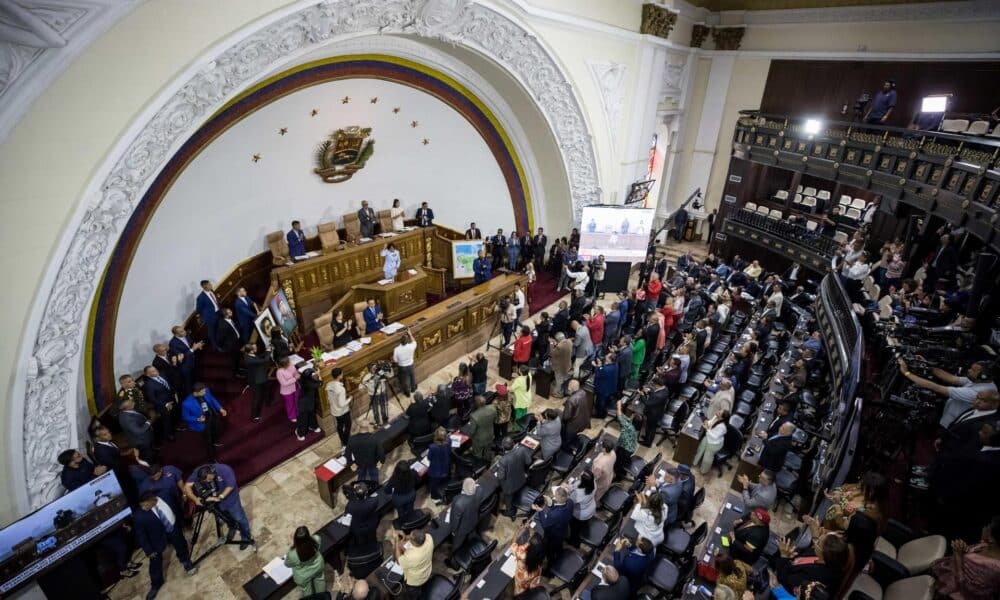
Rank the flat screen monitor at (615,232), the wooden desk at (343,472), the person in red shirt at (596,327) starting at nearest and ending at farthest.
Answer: the wooden desk at (343,472) → the person in red shirt at (596,327) → the flat screen monitor at (615,232)

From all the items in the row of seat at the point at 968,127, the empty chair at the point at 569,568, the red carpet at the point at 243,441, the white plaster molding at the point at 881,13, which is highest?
the white plaster molding at the point at 881,13

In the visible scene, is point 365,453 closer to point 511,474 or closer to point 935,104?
point 511,474

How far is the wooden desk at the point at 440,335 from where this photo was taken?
795 centimetres

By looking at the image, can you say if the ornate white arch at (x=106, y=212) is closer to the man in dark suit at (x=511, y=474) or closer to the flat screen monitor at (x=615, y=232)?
the man in dark suit at (x=511, y=474)

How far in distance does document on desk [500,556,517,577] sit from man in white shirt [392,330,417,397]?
3.78m

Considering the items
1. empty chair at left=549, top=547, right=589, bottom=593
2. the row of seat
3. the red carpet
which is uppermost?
the row of seat

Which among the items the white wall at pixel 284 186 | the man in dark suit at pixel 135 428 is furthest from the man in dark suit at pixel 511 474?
the white wall at pixel 284 186

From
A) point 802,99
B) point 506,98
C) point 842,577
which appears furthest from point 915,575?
point 802,99

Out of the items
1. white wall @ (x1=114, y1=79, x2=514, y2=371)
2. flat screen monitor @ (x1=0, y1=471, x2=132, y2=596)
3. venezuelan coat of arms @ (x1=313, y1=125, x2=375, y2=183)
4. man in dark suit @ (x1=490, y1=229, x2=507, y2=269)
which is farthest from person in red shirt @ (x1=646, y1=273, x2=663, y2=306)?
flat screen monitor @ (x1=0, y1=471, x2=132, y2=596)

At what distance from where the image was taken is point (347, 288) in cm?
1125

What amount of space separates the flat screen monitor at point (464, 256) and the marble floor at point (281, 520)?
18.3 feet

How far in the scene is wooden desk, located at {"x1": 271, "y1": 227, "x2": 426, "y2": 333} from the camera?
10.0 m

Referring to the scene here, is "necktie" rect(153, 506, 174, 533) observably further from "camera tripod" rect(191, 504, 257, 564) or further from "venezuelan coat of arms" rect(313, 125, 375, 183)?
"venezuelan coat of arms" rect(313, 125, 375, 183)

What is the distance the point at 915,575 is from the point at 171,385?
8.71m
